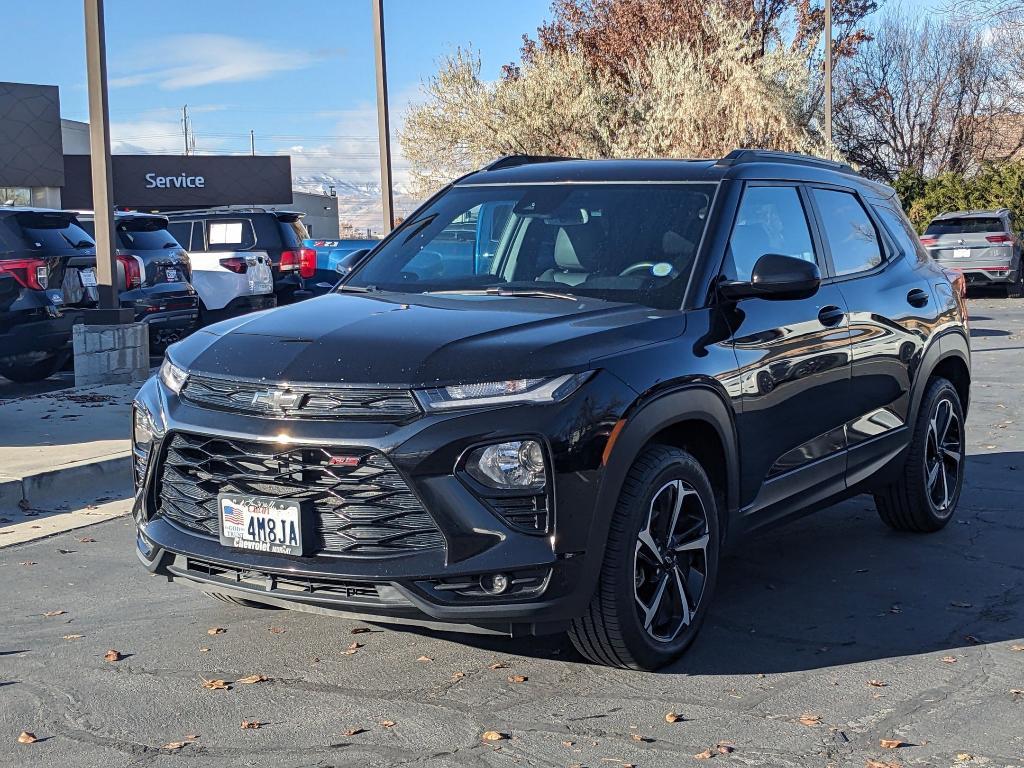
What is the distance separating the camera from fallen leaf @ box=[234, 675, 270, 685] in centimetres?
439

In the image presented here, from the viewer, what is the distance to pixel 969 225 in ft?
84.9

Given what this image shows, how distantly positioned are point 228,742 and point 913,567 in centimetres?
347

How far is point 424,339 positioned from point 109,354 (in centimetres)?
828

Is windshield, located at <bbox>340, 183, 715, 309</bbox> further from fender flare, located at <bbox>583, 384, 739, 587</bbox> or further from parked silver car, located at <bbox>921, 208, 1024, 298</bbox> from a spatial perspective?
parked silver car, located at <bbox>921, 208, 1024, 298</bbox>

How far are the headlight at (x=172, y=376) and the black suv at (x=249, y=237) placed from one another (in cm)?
1322

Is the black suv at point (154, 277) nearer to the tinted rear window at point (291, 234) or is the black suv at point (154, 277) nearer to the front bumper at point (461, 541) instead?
the tinted rear window at point (291, 234)

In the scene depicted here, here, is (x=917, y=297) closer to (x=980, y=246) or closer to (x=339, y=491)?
(x=339, y=491)

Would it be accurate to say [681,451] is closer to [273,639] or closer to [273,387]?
[273,387]

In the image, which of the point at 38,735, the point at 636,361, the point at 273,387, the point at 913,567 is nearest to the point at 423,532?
the point at 273,387

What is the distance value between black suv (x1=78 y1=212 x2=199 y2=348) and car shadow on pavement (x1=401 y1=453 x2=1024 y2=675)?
8506 mm

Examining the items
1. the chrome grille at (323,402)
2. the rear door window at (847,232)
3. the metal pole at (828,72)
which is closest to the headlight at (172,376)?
the chrome grille at (323,402)

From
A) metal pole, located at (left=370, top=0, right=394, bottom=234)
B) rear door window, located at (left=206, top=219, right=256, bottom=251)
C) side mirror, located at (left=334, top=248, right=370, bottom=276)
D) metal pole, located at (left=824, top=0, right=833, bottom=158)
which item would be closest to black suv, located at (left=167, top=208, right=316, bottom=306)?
rear door window, located at (left=206, top=219, right=256, bottom=251)

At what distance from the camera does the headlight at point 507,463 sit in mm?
3945

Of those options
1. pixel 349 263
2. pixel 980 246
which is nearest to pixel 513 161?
pixel 349 263
